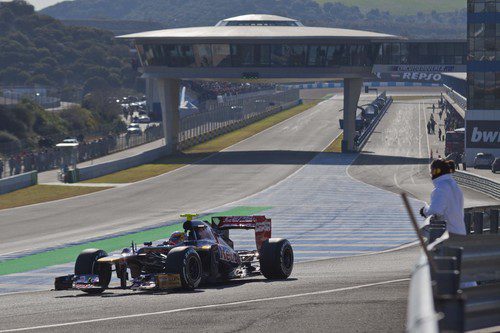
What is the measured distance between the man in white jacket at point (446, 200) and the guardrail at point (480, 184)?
41.1 meters

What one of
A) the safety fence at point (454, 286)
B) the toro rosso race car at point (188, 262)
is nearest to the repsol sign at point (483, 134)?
the toro rosso race car at point (188, 262)

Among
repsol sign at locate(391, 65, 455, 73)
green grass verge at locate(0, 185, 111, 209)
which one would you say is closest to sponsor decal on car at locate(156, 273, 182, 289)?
green grass verge at locate(0, 185, 111, 209)

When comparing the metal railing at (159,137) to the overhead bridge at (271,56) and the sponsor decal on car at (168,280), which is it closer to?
the overhead bridge at (271,56)

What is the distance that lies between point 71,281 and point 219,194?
134ft

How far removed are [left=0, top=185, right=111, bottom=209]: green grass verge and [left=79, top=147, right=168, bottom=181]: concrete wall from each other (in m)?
4.79

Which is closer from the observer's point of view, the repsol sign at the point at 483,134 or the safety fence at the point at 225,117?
the repsol sign at the point at 483,134

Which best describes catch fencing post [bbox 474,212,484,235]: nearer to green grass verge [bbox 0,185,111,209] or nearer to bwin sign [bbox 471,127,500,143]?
green grass verge [bbox 0,185,111,209]

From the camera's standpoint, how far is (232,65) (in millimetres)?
84688

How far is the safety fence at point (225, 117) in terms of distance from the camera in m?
94.8

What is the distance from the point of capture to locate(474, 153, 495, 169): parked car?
73938mm

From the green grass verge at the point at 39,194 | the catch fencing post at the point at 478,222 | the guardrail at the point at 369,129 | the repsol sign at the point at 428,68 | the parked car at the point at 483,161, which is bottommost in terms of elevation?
the guardrail at the point at 369,129

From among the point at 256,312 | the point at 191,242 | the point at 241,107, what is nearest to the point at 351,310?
the point at 256,312

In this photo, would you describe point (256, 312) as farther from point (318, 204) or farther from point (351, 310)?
point (318, 204)

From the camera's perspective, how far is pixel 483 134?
Result: 77.1m
